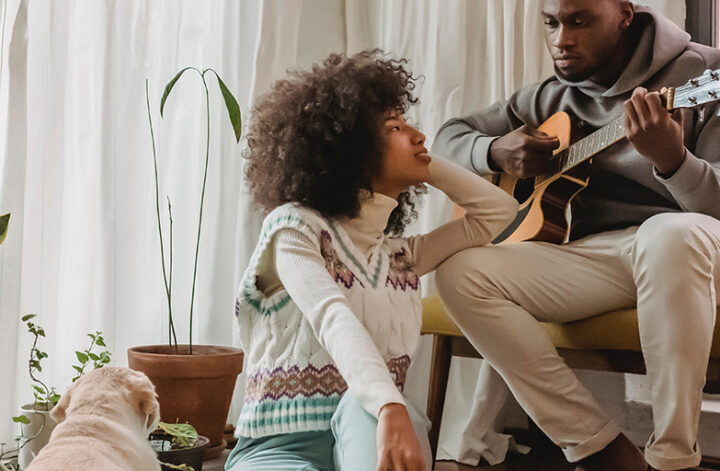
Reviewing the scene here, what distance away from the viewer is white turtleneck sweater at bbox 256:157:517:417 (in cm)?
96

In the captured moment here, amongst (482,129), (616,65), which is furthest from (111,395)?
(616,65)

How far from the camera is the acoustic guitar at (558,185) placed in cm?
170

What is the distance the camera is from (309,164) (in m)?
1.32

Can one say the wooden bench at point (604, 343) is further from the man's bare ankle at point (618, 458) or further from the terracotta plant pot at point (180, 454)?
the terracotta plant pot at point (180, 454)

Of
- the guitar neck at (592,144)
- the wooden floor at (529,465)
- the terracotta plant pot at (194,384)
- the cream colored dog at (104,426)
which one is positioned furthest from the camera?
the wooden floor at (529,465)

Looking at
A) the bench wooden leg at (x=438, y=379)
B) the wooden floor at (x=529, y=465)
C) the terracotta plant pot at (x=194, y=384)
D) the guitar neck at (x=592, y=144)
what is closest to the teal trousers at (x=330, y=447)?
the terracotta plant pot at (x=194, y=384)

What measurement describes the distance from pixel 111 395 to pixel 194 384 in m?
0.61

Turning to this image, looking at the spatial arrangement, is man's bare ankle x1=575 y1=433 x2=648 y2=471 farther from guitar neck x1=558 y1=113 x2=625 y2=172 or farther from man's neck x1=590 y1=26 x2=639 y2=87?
man's neck x1=590 y1=26 x2=639 y2=87

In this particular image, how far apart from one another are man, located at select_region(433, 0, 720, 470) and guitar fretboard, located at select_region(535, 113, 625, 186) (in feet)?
0.12

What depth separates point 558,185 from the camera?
5.90ft

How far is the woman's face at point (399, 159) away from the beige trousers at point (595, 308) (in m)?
0.26

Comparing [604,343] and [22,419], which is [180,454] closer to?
[22,419]

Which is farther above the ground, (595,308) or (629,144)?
(629,144)

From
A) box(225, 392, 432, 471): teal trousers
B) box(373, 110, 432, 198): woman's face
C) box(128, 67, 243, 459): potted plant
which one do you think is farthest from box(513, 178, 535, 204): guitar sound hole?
box(225, 392, 432, 471): teal trousers
